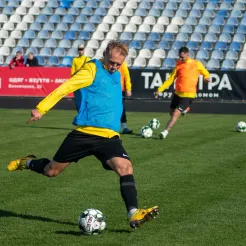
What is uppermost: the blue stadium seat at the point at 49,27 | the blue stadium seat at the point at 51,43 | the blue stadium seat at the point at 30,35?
the blue stadium seat at the point at 49,27

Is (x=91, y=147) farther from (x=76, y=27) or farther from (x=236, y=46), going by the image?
(x=76, y=27)

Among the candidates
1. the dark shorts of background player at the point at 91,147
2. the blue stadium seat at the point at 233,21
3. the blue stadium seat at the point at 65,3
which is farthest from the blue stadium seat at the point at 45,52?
the dark shorts of background player at the point at 91,147

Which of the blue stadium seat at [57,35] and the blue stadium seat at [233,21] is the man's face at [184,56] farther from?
the blue stadium seat at [57,35]

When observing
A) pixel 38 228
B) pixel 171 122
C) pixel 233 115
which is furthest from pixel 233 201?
pixel 233 115

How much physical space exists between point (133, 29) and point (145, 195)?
1073 inches

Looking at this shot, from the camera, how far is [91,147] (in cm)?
809

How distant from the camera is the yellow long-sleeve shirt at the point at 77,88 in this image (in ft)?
25.2

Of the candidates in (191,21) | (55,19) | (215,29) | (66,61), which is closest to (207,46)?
(215,29)

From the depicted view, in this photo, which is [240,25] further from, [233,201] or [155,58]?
[233,201]

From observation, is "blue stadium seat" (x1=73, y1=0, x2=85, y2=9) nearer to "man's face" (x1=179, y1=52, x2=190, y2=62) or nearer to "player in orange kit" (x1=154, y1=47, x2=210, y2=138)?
"player in orange kit" (x1=154, y1=47, x2=210, y2=138)

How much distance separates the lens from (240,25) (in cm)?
3578

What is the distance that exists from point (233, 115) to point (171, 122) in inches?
399

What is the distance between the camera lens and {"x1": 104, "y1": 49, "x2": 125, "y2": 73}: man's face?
7.73 m

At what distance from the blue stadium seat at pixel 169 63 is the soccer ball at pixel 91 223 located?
2713 centimetres
